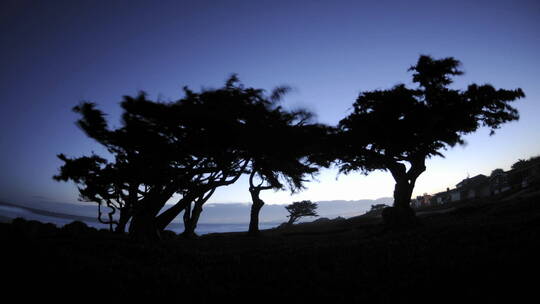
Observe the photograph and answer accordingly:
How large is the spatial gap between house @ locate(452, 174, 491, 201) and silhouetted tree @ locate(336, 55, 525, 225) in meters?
46.4

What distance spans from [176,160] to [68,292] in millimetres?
14571

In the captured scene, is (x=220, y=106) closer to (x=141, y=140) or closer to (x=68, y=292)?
(x=141, y=140)

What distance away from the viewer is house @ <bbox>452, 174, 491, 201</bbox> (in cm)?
5616

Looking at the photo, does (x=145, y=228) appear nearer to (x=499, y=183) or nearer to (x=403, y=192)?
(x=403, y=192)

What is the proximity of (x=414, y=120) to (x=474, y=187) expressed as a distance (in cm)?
5520

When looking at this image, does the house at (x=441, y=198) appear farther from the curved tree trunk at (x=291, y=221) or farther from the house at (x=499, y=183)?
the curved tree trunk at (x=291, y=221)

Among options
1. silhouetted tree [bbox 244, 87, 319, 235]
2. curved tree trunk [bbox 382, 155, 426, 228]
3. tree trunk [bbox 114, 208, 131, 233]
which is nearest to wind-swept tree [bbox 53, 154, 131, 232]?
tree trunk [bbox 114, 208, 131, 233]

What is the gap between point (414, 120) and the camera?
19.7 m

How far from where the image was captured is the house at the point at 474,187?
184 ft

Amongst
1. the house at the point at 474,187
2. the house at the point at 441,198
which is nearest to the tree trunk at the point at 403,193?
the house at the point at 474,187

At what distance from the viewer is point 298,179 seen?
23234 millimetres

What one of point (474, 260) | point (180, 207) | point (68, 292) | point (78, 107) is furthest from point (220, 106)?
point (474, 260)

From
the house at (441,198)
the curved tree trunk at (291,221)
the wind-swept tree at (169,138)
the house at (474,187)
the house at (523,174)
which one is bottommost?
the curved tree trunk at (291,221)

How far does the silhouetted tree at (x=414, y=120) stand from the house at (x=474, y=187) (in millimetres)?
46372
